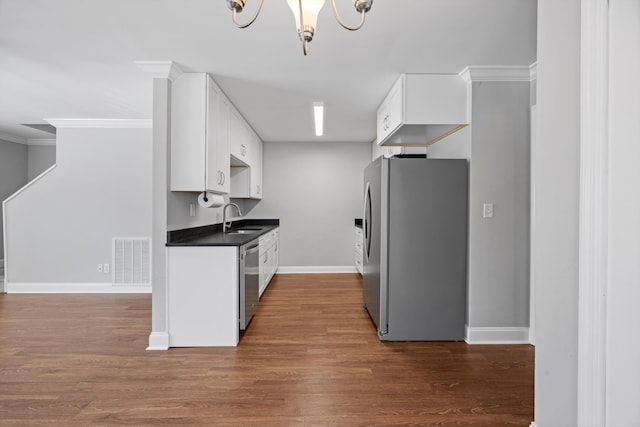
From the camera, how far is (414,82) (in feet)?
9.75

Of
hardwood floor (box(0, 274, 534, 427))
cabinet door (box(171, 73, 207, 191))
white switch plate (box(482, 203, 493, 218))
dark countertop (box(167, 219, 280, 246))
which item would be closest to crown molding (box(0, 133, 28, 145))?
hardwood floor (box(0, 274, 534, 427))

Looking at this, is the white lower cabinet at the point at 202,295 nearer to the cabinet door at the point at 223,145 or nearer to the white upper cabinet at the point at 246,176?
the cabinet door at the point at 223,145

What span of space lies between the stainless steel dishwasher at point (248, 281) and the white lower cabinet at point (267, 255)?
519 millimetres

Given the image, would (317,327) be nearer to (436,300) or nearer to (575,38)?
(436,300)

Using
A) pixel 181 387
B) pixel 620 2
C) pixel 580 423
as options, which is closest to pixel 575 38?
pixel 620 2

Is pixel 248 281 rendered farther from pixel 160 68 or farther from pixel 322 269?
pixel 322 269

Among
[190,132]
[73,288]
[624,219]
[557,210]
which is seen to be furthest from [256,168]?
[624,219]

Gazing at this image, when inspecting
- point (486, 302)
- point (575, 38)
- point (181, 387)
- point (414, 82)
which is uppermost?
point (414, 82)

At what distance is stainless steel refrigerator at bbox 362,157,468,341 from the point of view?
2.92 m

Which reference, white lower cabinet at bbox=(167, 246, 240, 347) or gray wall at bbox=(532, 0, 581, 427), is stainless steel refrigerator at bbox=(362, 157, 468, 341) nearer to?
white lower cabinet at bbox=(167, 246, 240, 347)

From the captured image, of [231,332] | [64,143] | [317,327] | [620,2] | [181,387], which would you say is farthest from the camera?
[64,143]

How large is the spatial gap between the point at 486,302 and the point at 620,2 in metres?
2.43

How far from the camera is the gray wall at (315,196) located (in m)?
5.98

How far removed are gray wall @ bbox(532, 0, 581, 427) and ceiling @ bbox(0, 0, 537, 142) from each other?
2.82 feet
